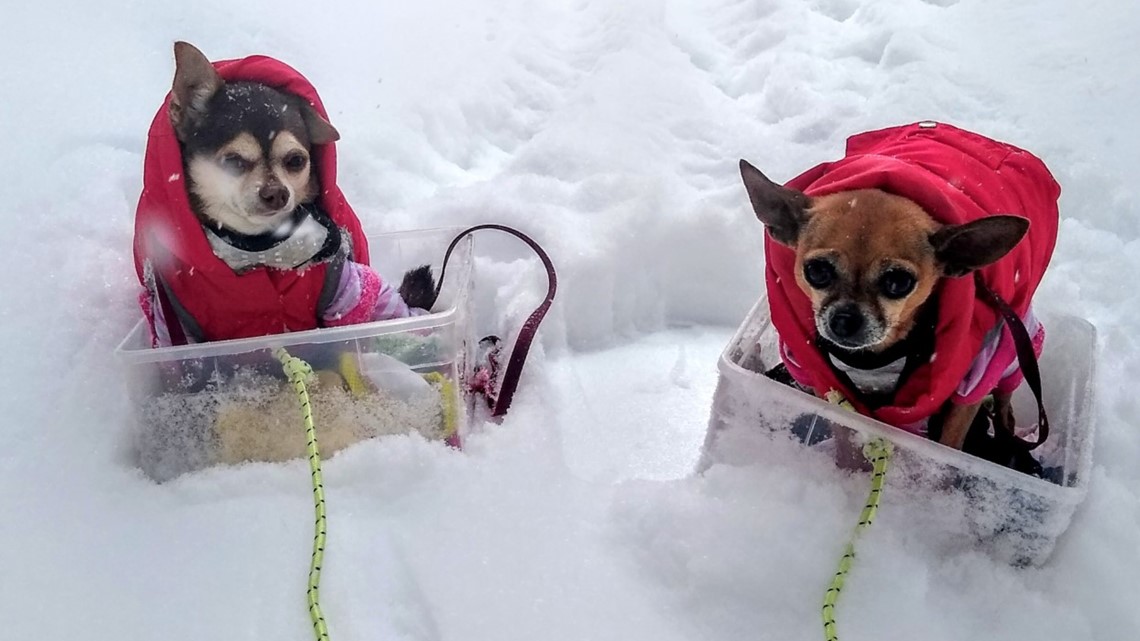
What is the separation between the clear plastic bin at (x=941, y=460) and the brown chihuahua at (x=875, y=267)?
14 cm

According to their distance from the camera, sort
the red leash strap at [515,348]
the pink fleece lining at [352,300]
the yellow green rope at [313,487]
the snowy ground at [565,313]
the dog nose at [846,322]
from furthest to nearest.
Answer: the red leash strap at [515,348]
the pink fleece lining at [352,300]
the dog nose at [846,322]
the snowy ground at [565,313]
the yellow green rope at [313,487]

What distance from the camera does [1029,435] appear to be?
170 cm

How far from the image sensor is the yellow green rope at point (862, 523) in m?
1.13

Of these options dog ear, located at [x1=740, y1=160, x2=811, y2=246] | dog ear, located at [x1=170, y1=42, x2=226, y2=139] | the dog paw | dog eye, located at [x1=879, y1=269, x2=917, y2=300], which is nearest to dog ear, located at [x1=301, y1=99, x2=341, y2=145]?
dog ear, located at [x1=170, y1=42, x2=226, y2=139]

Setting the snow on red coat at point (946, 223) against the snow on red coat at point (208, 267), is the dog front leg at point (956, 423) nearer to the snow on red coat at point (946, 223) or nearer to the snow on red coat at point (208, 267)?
the snow on red coat at point (946, 223)

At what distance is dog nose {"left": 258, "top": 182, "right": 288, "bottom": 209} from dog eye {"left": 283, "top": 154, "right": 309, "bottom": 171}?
0.08 m

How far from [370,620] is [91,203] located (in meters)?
1.22

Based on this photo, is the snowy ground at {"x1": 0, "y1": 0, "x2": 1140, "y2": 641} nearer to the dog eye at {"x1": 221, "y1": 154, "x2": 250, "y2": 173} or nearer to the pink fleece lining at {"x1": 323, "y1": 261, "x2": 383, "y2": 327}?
the pink fleece lining at {"x1": 323, "y1": 261, "x2": 383, "y2": 327}

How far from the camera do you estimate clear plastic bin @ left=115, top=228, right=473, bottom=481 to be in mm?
1410

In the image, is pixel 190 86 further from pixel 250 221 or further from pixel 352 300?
pixel 352 300

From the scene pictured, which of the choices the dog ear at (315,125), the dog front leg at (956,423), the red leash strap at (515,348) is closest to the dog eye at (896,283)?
the dog front leg at (956,423)

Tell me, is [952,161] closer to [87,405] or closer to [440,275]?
[440,275]

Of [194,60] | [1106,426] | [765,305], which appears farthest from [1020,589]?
[194,60]

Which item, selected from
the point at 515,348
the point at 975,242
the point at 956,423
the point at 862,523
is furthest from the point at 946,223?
the point at 515,348
